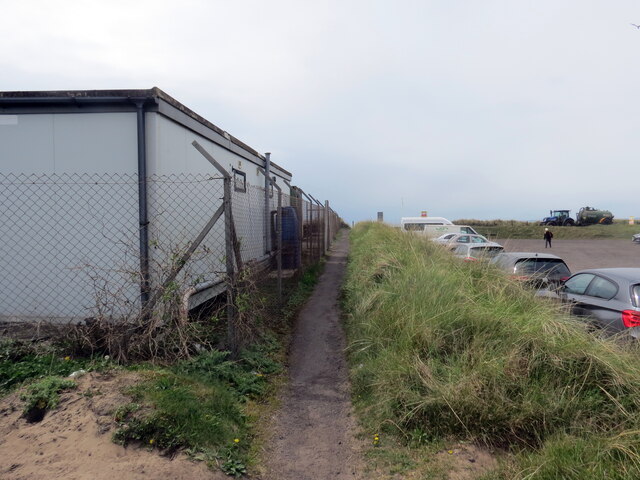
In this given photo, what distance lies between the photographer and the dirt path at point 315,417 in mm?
3506

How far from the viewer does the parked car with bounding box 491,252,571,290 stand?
683 cm

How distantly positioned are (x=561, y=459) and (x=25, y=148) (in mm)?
5889

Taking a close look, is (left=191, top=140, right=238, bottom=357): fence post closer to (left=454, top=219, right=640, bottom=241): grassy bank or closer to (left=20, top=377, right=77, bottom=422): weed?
(left=20, top=377, right=77, bottom=422): weed

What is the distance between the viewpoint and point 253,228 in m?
7.86

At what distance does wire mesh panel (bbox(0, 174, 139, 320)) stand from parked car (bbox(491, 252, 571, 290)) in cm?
526

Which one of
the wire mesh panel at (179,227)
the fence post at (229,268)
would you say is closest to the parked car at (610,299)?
the fence post at (229,268)

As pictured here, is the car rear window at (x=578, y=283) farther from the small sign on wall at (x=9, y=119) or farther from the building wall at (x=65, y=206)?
the small sign on wall at (x=9, y=119)

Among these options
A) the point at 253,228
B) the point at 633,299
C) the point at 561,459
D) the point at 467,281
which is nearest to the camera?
the point at 561,459

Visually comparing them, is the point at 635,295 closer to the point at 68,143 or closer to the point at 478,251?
the point at 478,251

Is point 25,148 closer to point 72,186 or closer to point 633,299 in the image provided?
point 72,186

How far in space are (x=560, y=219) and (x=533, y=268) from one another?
46.9 meters

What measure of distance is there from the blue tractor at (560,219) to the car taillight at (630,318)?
48.7m

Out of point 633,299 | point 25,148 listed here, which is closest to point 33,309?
point 25,148

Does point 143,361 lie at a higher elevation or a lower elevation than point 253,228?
lower
